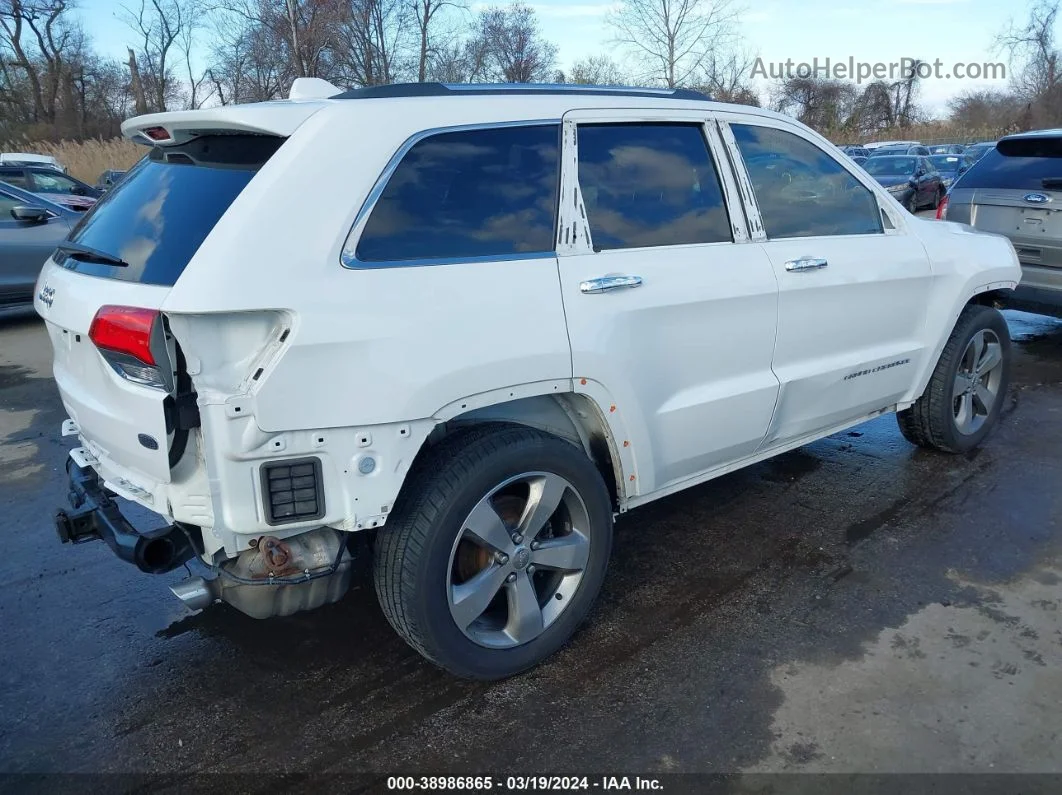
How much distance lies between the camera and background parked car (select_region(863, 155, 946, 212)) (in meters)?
19.7

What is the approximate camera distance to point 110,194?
3.14 meters

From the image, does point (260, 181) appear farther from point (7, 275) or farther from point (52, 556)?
point (7, 275)

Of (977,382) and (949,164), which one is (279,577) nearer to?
(977,382)

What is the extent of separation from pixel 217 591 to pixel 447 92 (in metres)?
1.82

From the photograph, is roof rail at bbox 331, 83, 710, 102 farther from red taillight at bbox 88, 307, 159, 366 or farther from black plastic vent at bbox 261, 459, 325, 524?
black plastic vent at bbox 261, 459, 325, 524

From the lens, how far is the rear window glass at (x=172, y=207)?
8.27 ft

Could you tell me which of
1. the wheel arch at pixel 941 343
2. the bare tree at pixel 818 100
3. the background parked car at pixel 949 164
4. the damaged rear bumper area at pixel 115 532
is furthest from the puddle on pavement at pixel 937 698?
the bare tree at pixel 818 100

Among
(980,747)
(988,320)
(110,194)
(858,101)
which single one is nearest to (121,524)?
(110,194)

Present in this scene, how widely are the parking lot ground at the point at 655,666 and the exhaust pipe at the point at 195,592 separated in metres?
0.50

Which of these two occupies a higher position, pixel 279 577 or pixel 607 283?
pixel 607 283

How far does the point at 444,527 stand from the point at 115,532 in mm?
1147

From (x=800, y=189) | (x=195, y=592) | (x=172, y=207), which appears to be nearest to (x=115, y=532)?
(x=195, y=592)

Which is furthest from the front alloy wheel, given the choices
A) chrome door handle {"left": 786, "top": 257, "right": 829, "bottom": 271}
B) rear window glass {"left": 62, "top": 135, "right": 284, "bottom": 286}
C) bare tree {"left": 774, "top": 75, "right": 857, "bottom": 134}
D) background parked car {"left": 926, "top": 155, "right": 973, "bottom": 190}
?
bare tree {"left": 774, "top": 75, "right": 857, "bottom": 134}

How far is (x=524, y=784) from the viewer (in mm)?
2531
